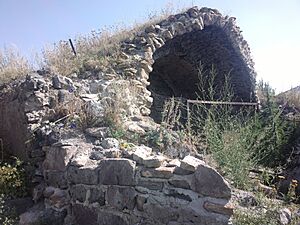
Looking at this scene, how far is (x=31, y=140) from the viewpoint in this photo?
161 inches

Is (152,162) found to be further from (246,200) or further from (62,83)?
(62,83)

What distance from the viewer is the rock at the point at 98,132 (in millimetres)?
3779

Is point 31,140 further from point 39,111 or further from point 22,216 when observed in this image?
point 22,216

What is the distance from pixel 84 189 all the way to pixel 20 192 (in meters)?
1.04

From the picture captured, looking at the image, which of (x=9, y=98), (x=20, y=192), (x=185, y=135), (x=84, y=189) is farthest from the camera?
(x=9, y=98)

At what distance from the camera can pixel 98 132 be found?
3801mm

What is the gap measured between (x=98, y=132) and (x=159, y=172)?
48.0 inches

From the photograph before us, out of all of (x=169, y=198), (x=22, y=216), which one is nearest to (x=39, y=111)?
(x=22, y=216)

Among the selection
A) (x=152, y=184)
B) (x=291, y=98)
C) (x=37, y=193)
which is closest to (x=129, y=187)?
(x=152, y=184)

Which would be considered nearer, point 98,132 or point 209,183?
point 209,183

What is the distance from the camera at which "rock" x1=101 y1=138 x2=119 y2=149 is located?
357 centimetres

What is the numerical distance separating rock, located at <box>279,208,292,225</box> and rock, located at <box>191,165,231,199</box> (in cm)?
50

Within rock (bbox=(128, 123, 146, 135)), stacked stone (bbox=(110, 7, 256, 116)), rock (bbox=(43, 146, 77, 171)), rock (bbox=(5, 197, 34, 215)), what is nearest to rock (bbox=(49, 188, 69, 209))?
rock (bbox=(43, 146, 77, 171))

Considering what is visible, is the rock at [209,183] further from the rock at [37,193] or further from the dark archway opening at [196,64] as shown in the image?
the dark archway opening at [196,64]
